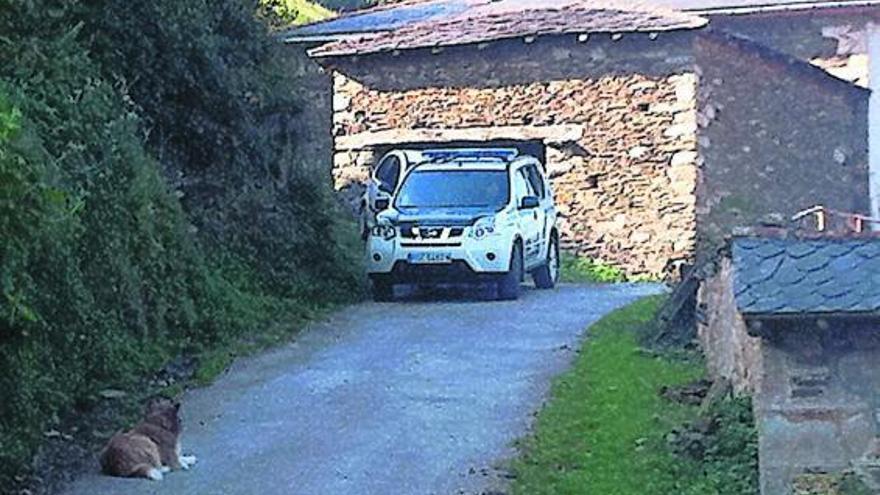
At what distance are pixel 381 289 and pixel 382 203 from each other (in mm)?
1569

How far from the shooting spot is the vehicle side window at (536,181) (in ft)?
71.1

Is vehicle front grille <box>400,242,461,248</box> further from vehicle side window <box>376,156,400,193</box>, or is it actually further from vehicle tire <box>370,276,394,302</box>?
vehicle side window <box>376,156,400,193</box>

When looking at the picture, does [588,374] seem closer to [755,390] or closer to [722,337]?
[722,337]

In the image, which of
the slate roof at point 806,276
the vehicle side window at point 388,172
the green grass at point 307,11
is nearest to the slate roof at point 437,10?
the vehicle side window at point 388,172

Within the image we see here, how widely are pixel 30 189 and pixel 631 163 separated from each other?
17457 mm

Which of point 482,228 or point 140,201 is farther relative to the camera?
point 482,228

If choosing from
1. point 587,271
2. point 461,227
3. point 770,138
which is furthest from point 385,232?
point 770,138

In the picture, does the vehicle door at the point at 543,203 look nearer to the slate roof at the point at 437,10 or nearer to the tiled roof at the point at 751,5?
the slate roof at the point at 437,10

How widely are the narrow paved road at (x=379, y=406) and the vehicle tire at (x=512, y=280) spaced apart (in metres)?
1.13

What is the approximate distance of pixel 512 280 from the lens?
1981 cm

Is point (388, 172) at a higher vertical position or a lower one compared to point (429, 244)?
higher

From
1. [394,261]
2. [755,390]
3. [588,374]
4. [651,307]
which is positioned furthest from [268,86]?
[755,390]

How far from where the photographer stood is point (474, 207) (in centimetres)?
2014

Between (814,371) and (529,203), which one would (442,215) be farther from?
(814,371)
